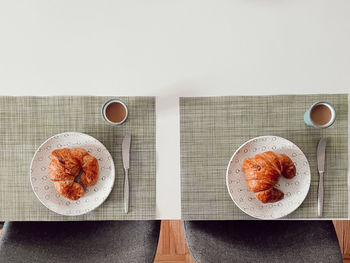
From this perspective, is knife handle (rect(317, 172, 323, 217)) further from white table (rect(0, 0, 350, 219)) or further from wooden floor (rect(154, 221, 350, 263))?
wooden floor (rect(154, 221, 350, 263))

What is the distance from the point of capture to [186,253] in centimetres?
160

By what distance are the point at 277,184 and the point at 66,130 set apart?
0.63m

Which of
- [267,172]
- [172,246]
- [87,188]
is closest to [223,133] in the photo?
[267,172]

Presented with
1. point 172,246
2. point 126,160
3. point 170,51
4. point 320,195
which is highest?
point 170,51

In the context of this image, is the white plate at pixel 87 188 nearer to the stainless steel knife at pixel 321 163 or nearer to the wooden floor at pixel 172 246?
the stainless steel knife at pixel 321 163

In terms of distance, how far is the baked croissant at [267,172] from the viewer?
32.4 inches

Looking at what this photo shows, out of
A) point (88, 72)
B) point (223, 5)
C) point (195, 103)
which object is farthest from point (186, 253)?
point (223, 5)

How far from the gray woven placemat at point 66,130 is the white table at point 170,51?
3 centimetres

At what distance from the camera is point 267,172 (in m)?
0.82

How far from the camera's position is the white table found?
0.93 m

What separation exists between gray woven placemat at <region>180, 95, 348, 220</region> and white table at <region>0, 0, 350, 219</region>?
1.1 inches

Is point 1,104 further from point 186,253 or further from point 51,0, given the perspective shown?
point 186,253

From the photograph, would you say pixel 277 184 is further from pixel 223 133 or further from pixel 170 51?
pixel 170 51

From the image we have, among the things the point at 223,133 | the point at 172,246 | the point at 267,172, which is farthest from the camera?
the point at 172,246
